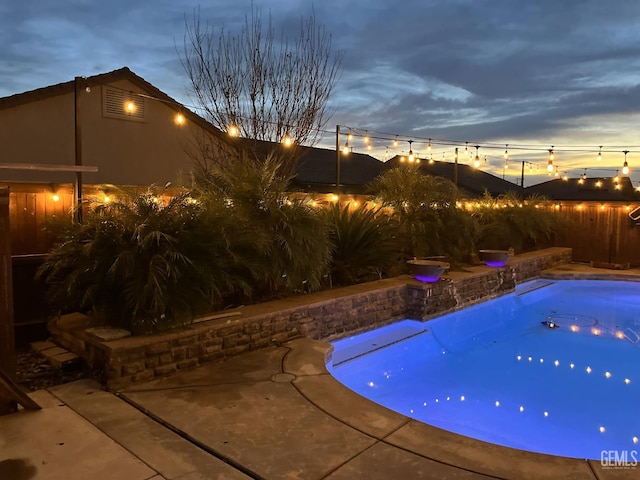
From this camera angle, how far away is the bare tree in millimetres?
8336

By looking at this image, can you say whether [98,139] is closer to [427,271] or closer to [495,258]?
[427,271]

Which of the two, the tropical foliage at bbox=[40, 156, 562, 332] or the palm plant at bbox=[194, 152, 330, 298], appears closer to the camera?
the tropical foliage at bbox=[40, 156, 562, 332]

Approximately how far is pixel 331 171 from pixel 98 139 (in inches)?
276

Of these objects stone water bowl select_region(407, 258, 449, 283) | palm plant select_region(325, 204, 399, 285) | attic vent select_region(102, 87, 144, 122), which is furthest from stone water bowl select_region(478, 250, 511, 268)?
attic vent select_region(102, 87, 144, 122)

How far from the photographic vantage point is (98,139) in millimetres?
10344

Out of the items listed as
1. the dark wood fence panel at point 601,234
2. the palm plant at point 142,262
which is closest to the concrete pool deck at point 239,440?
the palm plant at point 142,262

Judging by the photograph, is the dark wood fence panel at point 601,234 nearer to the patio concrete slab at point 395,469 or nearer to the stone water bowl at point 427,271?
the stone water bowl at point 427,271

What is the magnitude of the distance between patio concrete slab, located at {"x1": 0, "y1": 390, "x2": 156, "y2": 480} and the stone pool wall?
695 millimetres

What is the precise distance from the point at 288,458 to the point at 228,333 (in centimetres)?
219

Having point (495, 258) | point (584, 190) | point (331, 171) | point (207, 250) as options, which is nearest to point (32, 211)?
point (207, 250)

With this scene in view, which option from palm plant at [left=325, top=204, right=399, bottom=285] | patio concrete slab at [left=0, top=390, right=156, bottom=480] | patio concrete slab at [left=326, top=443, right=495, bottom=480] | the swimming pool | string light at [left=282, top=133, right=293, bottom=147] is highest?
string light at [left=282, top=133, right=293, bottom=147]

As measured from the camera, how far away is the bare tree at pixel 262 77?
8.34 m

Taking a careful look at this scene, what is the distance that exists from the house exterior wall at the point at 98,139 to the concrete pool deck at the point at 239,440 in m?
Result: 5.70

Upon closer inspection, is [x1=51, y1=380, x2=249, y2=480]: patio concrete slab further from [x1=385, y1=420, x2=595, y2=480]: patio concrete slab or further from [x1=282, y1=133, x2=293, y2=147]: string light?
[x1=282, y1=133, x2=293, y2=147]: string light
